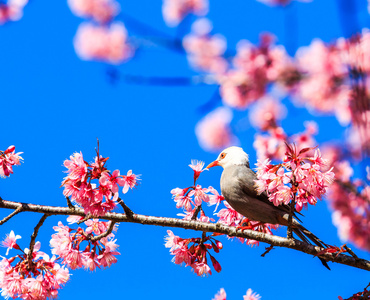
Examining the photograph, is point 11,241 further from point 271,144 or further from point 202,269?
point 271,144

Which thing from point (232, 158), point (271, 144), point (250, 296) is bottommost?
point (250, 296)

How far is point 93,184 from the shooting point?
392 centimetres

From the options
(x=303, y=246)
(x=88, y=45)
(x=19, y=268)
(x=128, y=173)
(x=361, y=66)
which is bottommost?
(x=361, y=66)

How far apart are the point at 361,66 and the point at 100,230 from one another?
11.7 feet

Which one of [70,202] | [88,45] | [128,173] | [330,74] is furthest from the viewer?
[88,45]

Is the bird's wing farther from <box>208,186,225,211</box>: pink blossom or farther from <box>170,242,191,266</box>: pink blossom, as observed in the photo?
<box>170,242,191,266</box>: pink blossom

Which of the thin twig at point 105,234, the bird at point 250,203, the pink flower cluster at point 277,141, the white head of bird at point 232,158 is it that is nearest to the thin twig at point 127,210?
the thin twig at point 105,234

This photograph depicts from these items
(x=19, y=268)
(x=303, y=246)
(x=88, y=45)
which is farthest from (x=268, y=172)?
(x=88, y=45)

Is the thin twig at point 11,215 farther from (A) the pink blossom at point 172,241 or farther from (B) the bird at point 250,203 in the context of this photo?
(B) the bird at point 250,203

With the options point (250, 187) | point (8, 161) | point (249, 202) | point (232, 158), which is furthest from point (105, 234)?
point (232, 158)

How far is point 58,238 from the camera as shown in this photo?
4.48 meters

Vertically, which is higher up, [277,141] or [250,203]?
[277,141]

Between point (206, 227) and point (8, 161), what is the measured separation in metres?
2.26

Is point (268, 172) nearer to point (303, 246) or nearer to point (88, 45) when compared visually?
point (303, 246)
